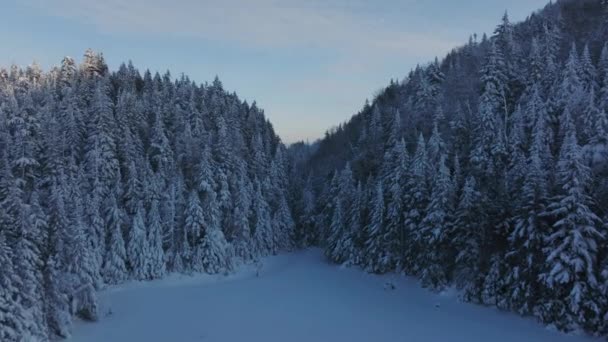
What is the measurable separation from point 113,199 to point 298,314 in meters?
26.2

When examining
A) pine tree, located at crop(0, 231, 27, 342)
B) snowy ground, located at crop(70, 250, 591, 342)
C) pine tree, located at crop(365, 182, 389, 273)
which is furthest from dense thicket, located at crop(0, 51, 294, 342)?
pine tree, located at crop(365, 182, 389, 273)

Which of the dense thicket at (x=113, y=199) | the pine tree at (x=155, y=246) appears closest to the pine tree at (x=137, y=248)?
the dense thicket at (x=113, y=199)

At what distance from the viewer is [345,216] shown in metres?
61.7

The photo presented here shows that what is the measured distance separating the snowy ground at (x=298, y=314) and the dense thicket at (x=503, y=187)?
2.32 m

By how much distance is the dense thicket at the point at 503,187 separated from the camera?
92.0 ft

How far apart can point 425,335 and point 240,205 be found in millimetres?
38513

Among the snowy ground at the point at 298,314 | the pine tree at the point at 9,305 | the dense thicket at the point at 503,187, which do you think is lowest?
→ the snowy ground at the point at 298,314

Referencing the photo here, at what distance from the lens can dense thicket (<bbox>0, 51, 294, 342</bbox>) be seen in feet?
96.8

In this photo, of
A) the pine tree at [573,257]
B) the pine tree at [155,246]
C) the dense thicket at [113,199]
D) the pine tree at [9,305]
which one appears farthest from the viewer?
the pine tree at [155,246]

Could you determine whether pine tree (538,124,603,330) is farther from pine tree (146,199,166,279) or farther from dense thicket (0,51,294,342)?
pine tree (146,199,166,279)

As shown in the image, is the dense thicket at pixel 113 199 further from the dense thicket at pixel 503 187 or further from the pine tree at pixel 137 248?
the dense thicket at pixel 503 187

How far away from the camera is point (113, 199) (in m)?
51.4

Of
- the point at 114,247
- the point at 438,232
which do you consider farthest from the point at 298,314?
the point at 114,247

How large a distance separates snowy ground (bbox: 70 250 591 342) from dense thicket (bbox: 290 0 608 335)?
2320mm
